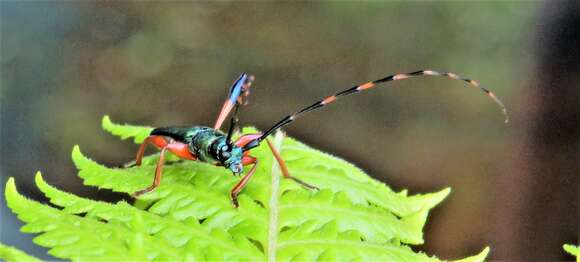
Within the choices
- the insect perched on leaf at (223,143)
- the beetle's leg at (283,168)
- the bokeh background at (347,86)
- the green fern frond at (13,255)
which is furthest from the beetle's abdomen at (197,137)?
the bokeh background at (347,86)

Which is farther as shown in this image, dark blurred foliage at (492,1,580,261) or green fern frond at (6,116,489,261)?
dark blurred foliage at (492,1,580,261)

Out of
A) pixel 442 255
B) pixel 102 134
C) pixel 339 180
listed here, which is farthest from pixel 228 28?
pixel 339 180

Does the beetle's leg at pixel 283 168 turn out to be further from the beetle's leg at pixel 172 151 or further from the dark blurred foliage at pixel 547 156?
the dark blurred foliage at pixel 547 156

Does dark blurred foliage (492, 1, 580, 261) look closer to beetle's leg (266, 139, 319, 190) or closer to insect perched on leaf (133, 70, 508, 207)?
insect perched on leaf (133, 70, 508, 207)

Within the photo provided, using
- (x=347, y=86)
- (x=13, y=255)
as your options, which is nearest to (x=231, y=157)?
(x=13, y=255)

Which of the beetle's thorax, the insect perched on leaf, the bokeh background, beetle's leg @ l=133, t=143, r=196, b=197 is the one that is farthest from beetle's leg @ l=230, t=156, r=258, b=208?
the bokeh background
